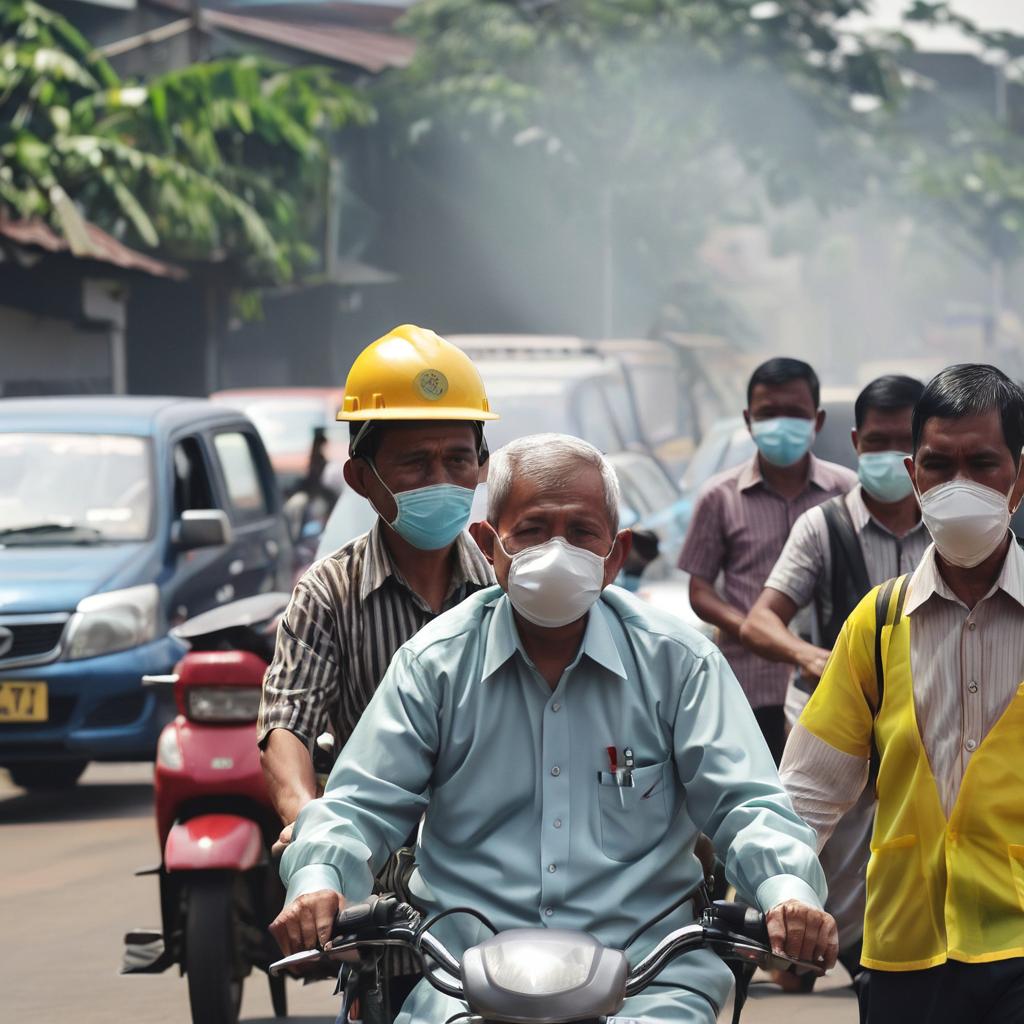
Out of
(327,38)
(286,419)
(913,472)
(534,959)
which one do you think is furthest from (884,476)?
(327,38)

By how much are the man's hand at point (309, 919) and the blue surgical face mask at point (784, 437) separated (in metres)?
4.14

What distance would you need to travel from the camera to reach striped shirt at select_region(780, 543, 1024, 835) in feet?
12.3

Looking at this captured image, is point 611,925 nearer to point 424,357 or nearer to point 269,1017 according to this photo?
point 424,357

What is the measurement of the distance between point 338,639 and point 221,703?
2279mm

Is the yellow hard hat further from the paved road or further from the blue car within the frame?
the blue car

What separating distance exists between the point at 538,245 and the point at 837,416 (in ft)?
102

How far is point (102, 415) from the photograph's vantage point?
11609 millimetres

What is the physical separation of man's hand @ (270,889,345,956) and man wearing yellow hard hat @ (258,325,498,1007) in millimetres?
1004

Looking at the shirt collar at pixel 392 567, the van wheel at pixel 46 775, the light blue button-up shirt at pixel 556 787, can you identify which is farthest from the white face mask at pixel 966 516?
the van wheel at pixel 46 775

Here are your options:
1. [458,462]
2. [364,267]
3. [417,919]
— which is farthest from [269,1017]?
[364,267]

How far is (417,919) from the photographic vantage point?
317 centimetres

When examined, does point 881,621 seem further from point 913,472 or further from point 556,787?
point 556,787

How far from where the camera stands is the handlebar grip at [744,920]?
3.07 metres

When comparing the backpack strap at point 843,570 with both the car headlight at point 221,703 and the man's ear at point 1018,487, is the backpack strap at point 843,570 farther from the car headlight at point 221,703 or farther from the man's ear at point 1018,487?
the man's ear at point 1018,487
